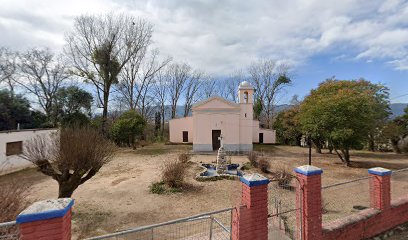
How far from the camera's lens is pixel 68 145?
7336mm

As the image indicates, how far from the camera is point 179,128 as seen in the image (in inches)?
1025

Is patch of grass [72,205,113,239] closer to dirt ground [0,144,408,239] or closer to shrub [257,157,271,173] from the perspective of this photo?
dirt ground [0,144,408,239]

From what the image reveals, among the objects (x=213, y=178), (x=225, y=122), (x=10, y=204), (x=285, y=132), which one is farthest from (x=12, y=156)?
(x=285, y=132)

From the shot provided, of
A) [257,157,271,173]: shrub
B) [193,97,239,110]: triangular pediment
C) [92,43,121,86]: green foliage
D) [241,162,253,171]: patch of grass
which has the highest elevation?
[92,43,121,86]: green foliage

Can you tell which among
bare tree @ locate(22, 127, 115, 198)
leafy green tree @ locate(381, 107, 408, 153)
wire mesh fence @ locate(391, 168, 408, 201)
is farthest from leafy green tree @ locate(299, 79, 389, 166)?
bare tree @ locate(22, 127, 115, 198)

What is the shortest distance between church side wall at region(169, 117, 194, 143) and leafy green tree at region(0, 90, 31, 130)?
46.1 feet

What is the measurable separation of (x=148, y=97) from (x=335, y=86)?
25.4 m

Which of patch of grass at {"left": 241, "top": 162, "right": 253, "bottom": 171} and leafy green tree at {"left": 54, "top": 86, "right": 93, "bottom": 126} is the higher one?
leafy green tree at {"left": 54, "top": 86, "right": 93, "bottom": 126}

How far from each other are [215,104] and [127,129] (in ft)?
Result: 30.3

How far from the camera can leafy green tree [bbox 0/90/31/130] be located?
17.4 m

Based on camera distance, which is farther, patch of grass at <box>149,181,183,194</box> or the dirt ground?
patch of grass at <box>149,181,183,194</box>

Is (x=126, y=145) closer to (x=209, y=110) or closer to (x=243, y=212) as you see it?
(x=209, y=110)

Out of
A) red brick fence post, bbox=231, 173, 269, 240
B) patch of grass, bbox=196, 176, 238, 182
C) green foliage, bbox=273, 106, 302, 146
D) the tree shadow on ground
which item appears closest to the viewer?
red brick fence post, bbox=231, 173, 269, 240

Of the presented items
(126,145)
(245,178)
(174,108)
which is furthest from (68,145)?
(174,108)
